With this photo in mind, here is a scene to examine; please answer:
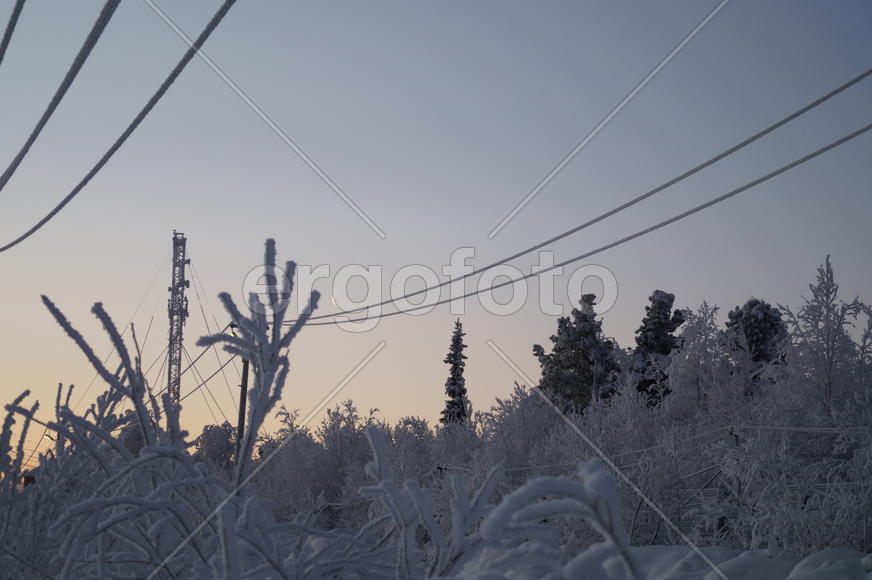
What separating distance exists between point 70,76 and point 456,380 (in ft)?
169

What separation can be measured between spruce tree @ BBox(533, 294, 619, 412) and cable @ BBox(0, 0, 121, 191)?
40779 millimetres

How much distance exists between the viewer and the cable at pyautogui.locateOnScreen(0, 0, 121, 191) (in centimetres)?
341

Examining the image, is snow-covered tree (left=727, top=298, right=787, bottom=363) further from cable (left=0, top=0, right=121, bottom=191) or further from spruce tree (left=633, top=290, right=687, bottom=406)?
cable (left=0, top=0, right=121, bottom=191)

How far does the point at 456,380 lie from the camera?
5475cm

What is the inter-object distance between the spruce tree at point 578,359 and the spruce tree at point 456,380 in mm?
7706

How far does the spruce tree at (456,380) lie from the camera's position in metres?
52.3

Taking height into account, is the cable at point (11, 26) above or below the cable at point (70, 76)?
above

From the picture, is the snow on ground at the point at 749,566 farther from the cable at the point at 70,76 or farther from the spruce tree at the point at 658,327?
the spruce tree at the point at 658,327

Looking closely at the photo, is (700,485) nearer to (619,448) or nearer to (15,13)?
(619,448)

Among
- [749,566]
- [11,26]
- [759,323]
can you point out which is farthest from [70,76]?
[759,323]

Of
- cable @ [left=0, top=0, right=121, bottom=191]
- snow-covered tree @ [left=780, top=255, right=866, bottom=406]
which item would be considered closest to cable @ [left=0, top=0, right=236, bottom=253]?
cable @ [left=0, top=0, right=121, bottom=191]

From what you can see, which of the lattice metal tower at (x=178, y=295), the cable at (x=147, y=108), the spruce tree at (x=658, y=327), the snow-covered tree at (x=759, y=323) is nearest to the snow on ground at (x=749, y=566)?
the cable at (x=147, y=108)

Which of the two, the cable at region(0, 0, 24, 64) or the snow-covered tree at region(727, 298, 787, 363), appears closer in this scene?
the cable at region(0, 0, 24, 64)

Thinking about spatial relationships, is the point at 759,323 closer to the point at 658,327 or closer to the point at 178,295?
the point at 658,327
